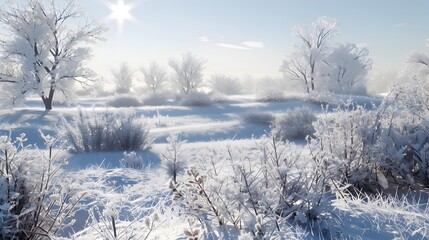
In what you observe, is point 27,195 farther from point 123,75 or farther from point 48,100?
point 123,75

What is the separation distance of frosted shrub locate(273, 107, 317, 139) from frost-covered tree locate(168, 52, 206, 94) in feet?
115

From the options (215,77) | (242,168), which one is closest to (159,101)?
(215,77)

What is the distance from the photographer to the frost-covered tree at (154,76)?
58.8m

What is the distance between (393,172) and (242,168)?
3100mm

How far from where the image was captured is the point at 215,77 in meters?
58.2

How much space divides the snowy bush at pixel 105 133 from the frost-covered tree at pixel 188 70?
38.7 m

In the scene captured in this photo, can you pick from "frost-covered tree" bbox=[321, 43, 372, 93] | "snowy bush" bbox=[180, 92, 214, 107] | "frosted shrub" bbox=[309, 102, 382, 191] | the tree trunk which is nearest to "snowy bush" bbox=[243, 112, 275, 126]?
"snowy bush" bbox=[180, 92, 214, 107]

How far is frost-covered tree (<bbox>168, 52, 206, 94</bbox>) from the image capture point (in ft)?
157

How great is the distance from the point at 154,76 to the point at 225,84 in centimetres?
1145

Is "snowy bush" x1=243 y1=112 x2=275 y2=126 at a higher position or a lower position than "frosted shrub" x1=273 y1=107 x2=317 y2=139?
lower

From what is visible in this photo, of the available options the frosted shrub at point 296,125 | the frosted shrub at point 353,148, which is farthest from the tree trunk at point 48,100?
the frosted shrub at point 353,148

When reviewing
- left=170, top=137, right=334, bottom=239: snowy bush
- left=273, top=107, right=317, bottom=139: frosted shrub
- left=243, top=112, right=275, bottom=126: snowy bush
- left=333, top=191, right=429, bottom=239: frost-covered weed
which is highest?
left=170, top=137, right=334, bottom=239: snowy bush

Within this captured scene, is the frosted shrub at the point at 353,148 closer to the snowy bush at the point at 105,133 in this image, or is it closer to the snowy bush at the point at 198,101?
the snowy bush at the point at 105,133

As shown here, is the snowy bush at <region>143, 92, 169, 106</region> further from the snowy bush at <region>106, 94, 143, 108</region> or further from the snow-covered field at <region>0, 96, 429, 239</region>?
the snow-covered field at <region>0, 96, 429, 239</region>
